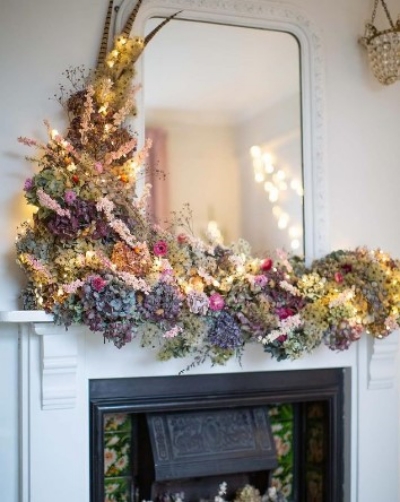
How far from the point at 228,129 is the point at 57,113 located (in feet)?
2.41

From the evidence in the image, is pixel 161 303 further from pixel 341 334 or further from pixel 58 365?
pixel 341 334

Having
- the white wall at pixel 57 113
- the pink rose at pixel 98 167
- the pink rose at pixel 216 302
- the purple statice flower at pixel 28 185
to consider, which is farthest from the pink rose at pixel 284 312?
the purple statice flower at pixel 28 185

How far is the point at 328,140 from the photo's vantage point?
3.13 metres

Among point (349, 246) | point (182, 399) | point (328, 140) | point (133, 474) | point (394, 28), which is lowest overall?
point (133, 474)

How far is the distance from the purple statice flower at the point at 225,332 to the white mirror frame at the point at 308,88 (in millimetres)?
624

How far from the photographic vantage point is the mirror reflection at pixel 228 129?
288cm

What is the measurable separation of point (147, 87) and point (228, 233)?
0.70 metres

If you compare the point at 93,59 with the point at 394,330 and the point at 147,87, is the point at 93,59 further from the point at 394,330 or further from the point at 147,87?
the point at 394,330

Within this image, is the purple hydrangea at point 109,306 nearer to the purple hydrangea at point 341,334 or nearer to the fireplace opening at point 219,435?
the fireplace opening at point 219,435

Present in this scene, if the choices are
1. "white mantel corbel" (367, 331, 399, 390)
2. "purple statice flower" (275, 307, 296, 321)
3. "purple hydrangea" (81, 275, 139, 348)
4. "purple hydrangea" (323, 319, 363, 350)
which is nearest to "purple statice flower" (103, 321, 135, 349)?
"purple hydrangea" (81, 275, 139, 348)

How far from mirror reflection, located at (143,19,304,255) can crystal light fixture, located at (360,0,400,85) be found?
340 millimetres

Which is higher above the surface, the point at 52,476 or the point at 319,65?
the point at 319,65

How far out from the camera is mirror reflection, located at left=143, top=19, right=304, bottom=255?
2.88 metres

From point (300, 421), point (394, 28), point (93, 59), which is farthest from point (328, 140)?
point (300, 421)
